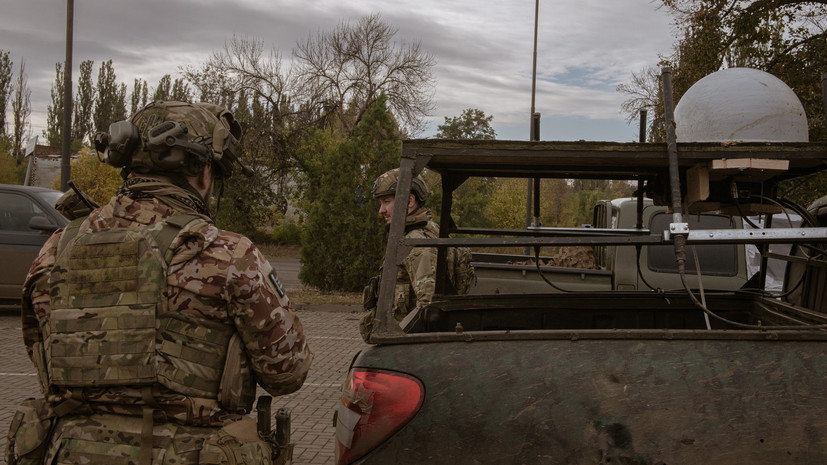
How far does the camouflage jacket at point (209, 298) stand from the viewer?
231cm

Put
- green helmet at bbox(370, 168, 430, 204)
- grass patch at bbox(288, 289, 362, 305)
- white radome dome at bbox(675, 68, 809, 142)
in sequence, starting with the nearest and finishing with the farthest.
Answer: white radome dome at bbox(675, 68, 809, 142) → green helmet at bbox(370, 168, 430, 204) → grass patch at bbox(288, 289, 362, 305)

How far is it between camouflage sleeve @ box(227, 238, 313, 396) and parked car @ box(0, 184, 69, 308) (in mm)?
9434

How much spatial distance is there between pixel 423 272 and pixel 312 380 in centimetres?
368

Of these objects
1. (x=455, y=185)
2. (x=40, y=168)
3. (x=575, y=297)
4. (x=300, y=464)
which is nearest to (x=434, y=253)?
(x=455, y=185)

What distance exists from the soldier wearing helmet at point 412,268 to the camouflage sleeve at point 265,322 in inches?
64.4

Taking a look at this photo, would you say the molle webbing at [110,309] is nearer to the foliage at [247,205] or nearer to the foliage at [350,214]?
the foliage at [350,214]

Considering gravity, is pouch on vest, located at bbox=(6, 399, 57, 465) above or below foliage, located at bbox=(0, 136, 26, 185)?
below

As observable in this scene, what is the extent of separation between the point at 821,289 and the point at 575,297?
4.12 ft

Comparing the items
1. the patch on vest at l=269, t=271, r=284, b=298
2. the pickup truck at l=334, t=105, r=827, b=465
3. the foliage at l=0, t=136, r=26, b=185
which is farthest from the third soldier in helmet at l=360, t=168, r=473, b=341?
the foliage at l=0, t=136, r=26, b=185

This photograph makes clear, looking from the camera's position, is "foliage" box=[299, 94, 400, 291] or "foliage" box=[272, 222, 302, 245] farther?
"foliage" box=[272, 222, 302, 245]

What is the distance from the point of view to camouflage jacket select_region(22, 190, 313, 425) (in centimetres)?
231

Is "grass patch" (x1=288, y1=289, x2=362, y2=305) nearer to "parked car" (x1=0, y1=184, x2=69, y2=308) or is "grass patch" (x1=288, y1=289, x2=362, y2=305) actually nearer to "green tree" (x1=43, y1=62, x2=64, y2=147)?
"parked car" (x1=0, y1=184, x2=69, y2=308)

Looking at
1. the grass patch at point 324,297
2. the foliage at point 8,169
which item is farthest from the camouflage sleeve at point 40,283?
the foliage at point 8,169

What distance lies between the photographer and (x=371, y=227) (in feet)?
50.1
